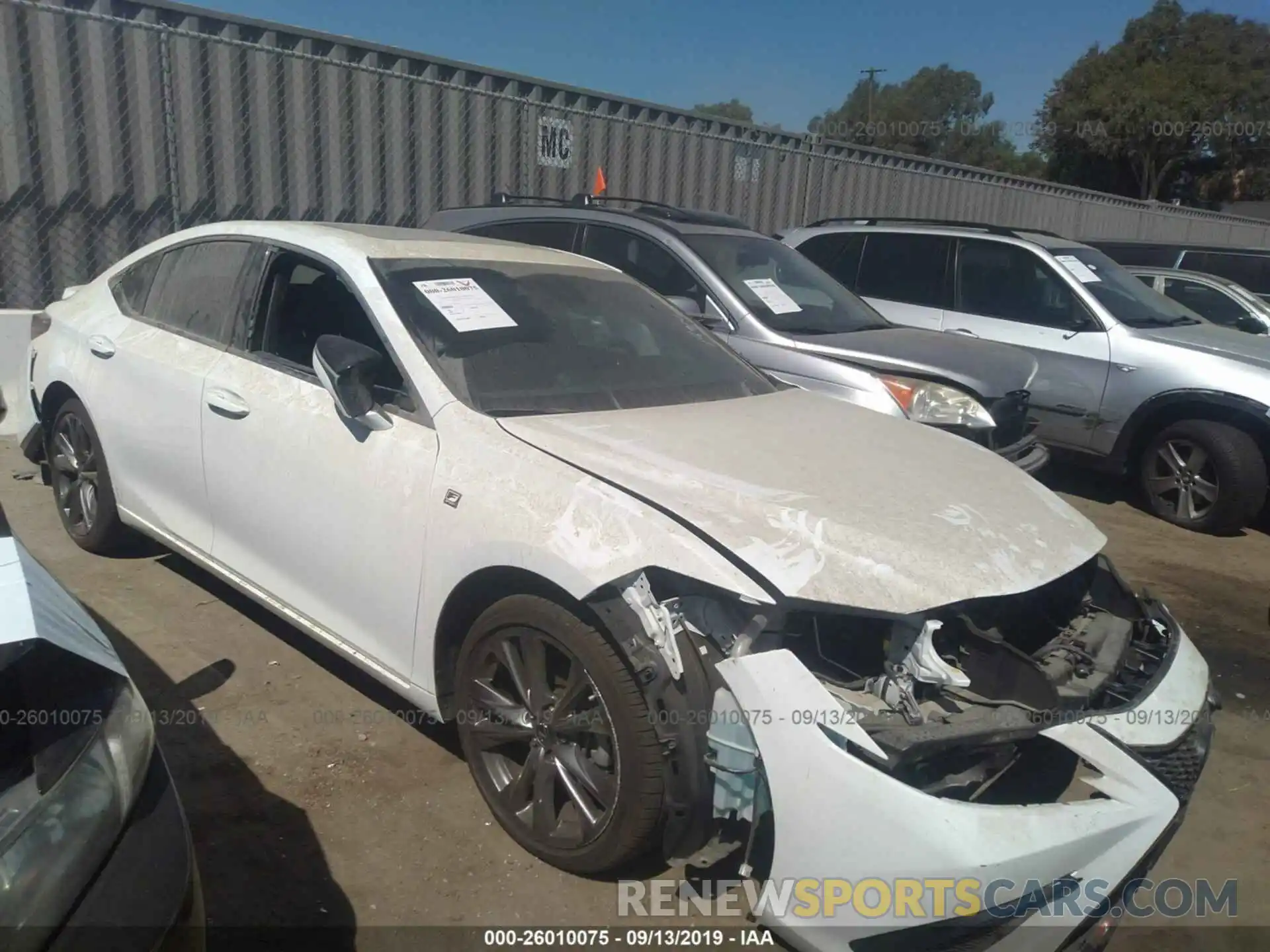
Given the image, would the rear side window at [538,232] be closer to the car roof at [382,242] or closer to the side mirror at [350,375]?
the car roof at [382,242]

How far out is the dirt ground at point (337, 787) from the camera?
2582mm

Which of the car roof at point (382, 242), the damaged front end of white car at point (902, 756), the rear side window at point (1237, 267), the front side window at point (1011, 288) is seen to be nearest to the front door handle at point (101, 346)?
the car roof at point (382, 242)

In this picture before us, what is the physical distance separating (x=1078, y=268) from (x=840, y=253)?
1742 millimetres

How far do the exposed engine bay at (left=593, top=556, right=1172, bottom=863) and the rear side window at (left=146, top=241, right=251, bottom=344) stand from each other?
2.16 m

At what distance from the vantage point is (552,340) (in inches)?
131

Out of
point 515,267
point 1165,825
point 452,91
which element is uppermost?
point 452,91

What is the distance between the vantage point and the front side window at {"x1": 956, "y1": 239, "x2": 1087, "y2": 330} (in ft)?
22.7

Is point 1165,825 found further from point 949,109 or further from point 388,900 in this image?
point 949,109

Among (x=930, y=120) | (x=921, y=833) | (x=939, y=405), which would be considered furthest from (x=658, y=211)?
(x=930, y=120)

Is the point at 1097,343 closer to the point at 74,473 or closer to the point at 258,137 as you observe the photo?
the point at 74,473

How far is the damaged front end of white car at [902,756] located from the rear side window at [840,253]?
18.4 ft

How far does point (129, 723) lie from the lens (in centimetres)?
178

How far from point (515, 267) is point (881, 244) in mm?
4728

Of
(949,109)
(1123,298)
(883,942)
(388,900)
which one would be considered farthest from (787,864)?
(949,109)
